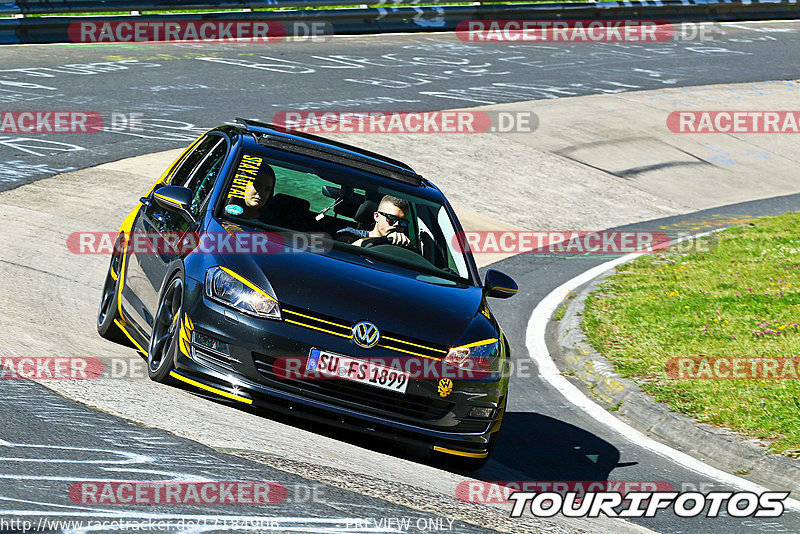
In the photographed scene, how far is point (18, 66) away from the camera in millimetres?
19125

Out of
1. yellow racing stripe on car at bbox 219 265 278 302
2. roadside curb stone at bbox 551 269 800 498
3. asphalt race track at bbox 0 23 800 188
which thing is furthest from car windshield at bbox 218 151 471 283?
asphalt race track at bbox 0 23 800 188

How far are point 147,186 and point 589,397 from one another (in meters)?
6.68

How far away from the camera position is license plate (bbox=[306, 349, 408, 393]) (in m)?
6.24

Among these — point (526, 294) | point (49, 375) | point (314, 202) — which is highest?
point (314, 202)

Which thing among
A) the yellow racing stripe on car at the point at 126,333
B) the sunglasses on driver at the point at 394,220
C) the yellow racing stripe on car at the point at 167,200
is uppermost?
the yellow racing stripe on car at the point at 167,200

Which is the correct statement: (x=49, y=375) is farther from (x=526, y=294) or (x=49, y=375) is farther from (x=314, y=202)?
(x=526, y=294)

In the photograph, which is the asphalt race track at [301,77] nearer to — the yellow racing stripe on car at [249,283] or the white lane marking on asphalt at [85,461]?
the yellow racing stripe on car at [249,283]

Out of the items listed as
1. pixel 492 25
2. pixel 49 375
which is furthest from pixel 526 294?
pixel 492 25

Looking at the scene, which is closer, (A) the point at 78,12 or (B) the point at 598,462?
(B) the point at 598,462

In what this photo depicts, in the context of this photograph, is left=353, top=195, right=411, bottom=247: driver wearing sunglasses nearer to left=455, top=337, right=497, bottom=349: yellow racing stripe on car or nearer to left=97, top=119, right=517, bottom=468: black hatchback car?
left=97, top=119, right=517, bottom=468: black hatchback car

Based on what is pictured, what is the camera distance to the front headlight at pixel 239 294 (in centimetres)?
632

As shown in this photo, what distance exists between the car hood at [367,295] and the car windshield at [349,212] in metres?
0.31

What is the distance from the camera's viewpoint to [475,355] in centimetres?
657

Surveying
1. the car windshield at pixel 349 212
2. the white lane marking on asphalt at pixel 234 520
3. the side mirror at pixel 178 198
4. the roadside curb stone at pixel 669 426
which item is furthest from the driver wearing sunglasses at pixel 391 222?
the white lane marking on asphalt at pixel 234 520
